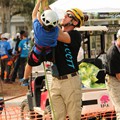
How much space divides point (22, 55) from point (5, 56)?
59 centimetres

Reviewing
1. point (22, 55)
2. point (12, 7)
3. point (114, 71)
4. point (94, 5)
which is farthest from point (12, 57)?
point (12, 7)

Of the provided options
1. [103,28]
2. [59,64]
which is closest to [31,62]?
[59,64]

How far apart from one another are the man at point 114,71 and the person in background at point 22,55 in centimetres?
840

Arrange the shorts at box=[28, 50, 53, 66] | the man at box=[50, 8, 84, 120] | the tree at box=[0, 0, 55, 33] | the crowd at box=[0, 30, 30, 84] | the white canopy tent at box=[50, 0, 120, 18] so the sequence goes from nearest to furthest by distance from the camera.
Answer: the shorts at box=[28, 50, 53, 66]
the man at box=[50, 8, 84, 120]
the white canopy tent at box=[50, 0, 120, 18]
the crowd at box=[0, 30, 30, 84]
the tree at box=[0, 0, 55, 33]

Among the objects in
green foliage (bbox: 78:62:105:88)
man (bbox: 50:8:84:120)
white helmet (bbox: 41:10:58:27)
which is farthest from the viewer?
green foliage (bbox: 78:62:105:88)

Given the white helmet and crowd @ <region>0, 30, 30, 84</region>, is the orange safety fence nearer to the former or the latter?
the white helmet

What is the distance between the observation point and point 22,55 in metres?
14.2

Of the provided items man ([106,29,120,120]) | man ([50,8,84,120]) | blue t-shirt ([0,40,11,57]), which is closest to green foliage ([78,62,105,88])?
man ([106,29,120,120])

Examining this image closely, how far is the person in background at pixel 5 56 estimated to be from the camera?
556 inches

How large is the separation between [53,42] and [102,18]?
5135 millimetres

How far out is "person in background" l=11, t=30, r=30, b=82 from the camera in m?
14.0

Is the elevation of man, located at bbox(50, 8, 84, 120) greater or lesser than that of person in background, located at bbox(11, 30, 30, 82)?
greater

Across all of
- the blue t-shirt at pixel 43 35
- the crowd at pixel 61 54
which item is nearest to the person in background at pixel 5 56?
the crowd at pixel 61 54

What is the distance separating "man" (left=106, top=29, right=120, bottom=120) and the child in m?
1.23
